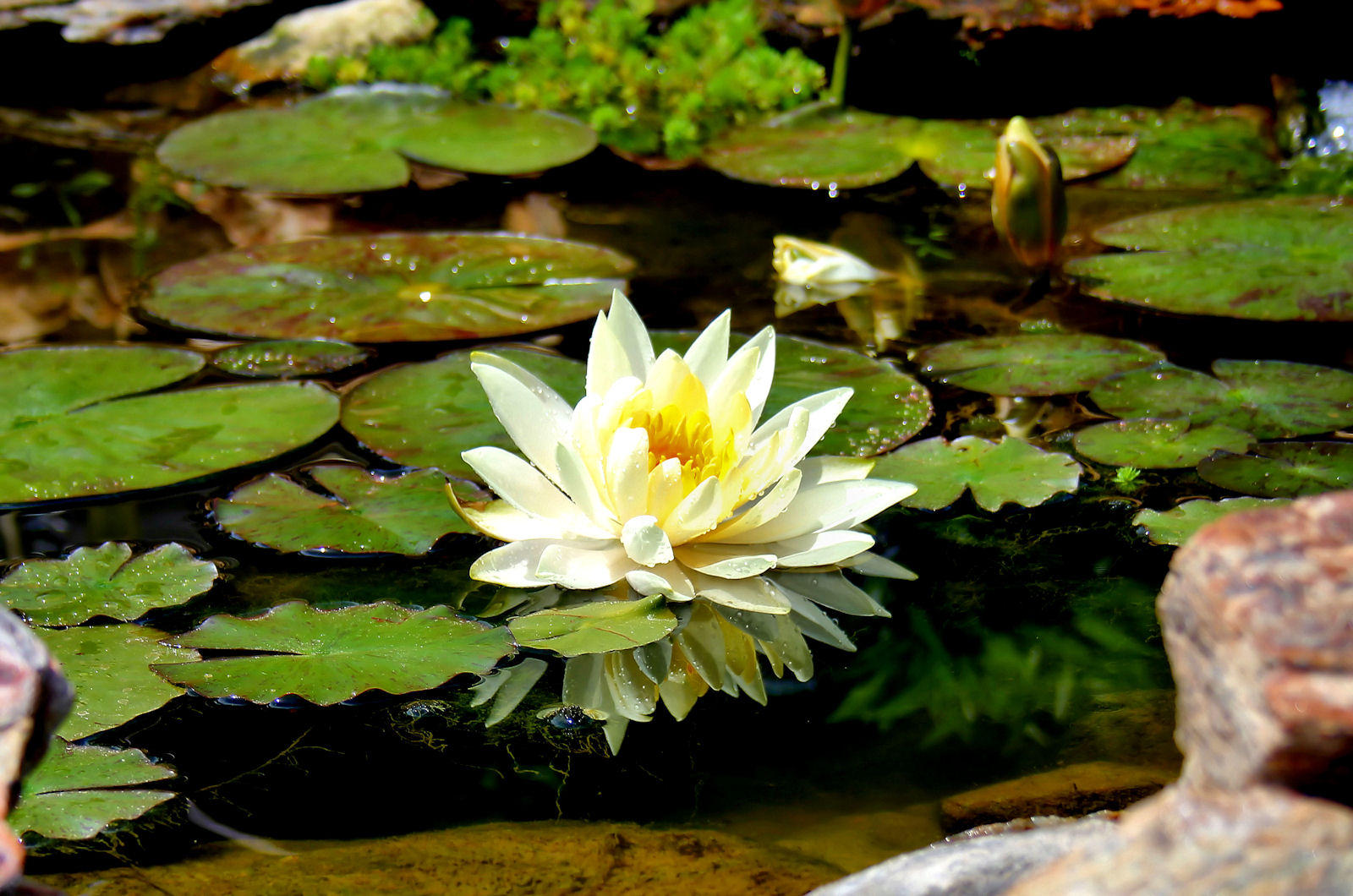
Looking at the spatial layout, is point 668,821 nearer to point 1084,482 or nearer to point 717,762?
point 717,762

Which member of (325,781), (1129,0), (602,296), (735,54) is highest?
(1129,0)

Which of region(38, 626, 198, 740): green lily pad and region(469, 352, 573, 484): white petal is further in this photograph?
region(469, 352, 573, 484): white petal

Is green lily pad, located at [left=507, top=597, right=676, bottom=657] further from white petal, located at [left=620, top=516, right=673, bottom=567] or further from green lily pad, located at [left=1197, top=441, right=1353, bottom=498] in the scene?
green lily pad, located at [left=1197, top=441, right=1353, bottom=498]

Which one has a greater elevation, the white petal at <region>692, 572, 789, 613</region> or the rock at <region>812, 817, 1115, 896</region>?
the rock at <region>812, 817, 1115, 896</region>

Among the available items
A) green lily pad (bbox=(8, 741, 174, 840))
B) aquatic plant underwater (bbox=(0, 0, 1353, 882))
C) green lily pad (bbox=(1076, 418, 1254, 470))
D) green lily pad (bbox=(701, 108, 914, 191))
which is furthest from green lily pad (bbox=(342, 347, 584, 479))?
green lily pad (bbox=(701, 108, 914, 191))

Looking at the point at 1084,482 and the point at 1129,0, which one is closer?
the point at 1084,482

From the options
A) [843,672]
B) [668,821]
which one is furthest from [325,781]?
[843,672]

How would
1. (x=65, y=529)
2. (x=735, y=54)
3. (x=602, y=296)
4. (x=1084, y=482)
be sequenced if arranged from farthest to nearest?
(x=735, y=54) < (x=602, y=296) < (x=1084, y=482) < (x=65, y=529)
